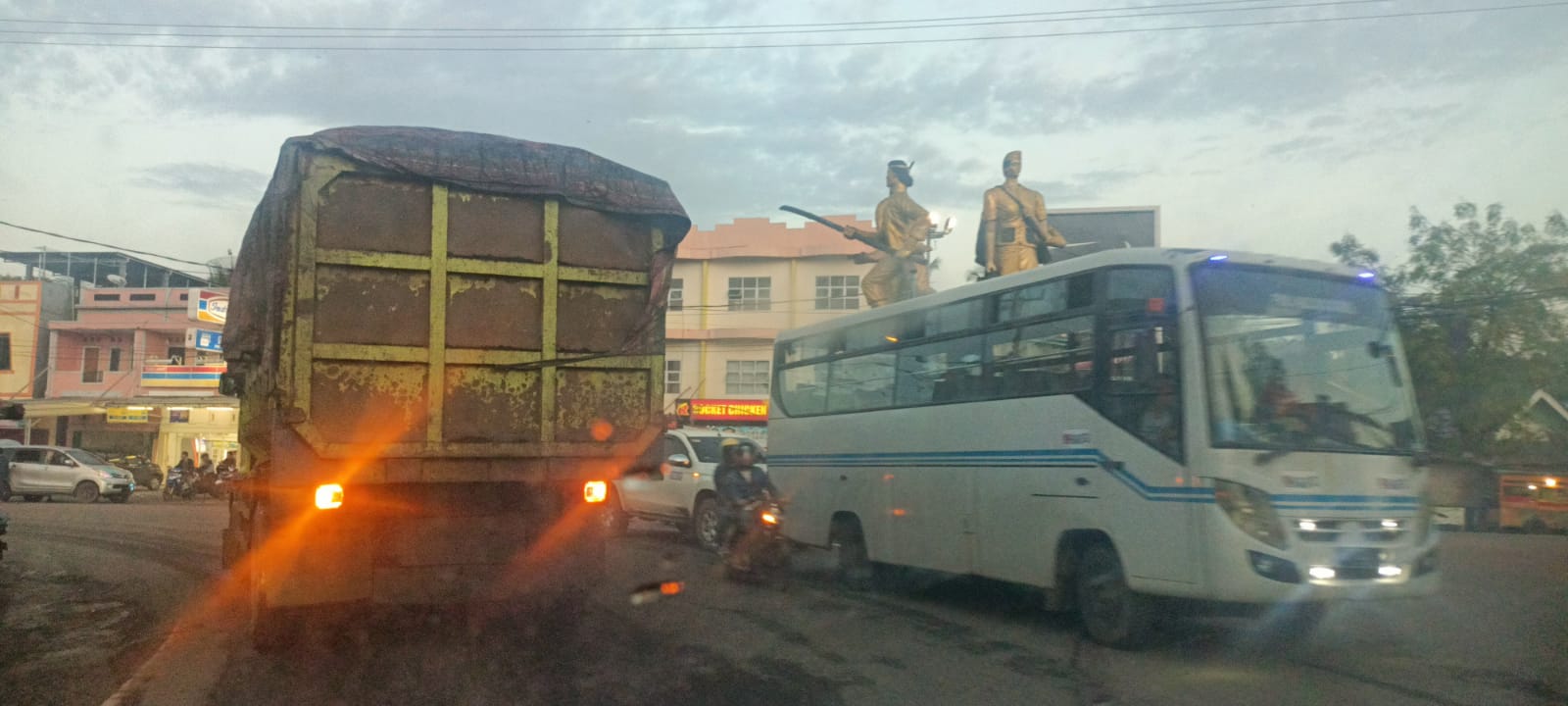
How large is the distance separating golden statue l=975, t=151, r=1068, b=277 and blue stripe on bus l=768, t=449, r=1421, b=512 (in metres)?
4.83

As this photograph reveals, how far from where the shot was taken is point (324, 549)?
22.6ft

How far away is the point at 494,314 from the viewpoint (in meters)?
7.29

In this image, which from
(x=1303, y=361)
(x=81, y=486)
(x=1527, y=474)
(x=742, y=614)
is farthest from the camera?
(x=81, y=486)

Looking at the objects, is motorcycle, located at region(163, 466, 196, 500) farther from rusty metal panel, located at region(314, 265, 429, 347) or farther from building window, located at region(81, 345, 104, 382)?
rusty metal panel, located at region(314, 265, 429, 347)

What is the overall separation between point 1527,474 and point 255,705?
87.8 feet

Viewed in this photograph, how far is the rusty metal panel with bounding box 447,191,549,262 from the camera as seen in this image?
7.24 meters

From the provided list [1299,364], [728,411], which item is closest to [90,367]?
[728,411]

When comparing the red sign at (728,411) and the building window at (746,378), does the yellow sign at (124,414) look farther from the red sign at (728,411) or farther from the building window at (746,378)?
the building window at (746,378)

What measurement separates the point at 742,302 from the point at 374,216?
30.6m

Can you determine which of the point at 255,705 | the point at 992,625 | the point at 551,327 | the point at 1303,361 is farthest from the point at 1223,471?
the point at 255,705

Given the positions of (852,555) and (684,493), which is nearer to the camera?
(852,555)

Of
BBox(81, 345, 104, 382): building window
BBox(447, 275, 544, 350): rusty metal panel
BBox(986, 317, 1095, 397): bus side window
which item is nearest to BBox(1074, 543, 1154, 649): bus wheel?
BBox(986, 317, 1095, 397): bus side window

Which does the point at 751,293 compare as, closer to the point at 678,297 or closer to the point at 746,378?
the point at 678,297

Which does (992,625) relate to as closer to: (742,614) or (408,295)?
(742,614)
